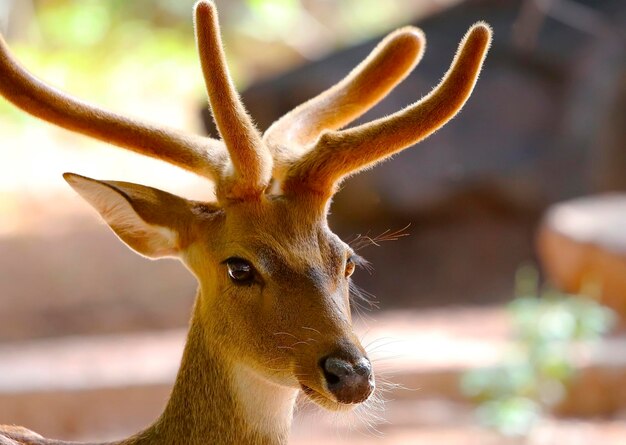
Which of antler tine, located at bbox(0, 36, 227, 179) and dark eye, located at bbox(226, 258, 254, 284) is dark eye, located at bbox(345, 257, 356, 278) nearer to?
dark eye, located at bbox(226, 258, 254, 284)

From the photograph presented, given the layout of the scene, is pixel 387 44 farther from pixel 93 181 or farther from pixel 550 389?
pixel 550 389

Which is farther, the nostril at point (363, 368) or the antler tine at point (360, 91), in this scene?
the antler tine at point (360, 91)

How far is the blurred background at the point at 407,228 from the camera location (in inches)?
238

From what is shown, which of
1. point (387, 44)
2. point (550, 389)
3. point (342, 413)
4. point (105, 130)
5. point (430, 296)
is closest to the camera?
point (342, 413)

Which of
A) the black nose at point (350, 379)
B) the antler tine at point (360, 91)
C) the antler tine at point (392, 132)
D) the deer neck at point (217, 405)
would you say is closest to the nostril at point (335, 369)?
the black nose at point (350, 379)

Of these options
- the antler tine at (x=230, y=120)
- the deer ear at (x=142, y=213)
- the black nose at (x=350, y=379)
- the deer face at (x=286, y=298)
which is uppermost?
the antler tine at (x=230, y=120)

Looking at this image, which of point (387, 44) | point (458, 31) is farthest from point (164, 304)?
point (387, 44)

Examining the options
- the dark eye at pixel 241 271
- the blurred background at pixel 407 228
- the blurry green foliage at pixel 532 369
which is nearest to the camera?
the dark eye at pixel 241 271

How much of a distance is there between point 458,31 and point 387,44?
7487 mm

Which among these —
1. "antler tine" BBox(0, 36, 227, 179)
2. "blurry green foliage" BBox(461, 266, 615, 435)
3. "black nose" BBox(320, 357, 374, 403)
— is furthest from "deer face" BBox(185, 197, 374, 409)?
"blurry green foliage" BBox(461, 266, 615, 435)

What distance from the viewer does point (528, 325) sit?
6168mm

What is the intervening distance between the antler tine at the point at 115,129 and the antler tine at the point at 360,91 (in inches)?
11.9

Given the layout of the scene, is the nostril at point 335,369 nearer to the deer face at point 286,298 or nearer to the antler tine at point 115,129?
the deer face at point 286,298

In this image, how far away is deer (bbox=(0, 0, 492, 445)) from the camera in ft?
8.13
